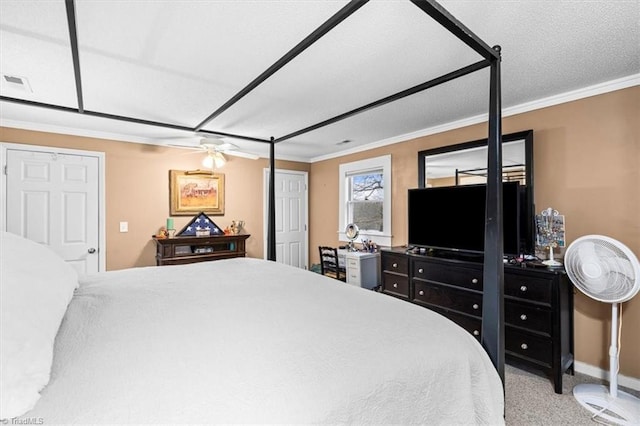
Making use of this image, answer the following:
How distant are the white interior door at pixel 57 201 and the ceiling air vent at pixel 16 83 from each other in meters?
1.23

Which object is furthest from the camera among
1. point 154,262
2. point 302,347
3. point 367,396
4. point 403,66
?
point 154,262

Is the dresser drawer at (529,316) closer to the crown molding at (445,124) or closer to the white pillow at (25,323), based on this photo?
the crown molding at (445,124)

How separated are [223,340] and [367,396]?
1.59 feet

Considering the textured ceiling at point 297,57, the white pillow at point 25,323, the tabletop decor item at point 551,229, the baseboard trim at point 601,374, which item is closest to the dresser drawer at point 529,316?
the tabletop decor item at point 551,229

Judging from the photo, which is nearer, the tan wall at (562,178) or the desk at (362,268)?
the tan wall at (562,178)

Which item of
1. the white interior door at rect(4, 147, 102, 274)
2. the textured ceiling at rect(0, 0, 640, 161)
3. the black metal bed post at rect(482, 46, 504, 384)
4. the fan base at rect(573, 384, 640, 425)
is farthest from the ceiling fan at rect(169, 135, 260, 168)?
the fan base at rect(573, 384, 640, 425)

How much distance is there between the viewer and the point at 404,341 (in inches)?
41.9

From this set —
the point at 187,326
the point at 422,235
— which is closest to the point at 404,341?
the point at 187,326

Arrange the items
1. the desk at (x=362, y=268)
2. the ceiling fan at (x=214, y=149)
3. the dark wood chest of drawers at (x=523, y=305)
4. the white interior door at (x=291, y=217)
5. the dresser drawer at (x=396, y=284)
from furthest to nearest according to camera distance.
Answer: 1. the white interior door at (x=291, y=217)
2. the desk at (x=362, y=268)
3. the ceiling fan at (x=214, y=149)
4. the dresser drawer at (x=396, y=284)
5. the dark wood chest of drawers at (x=523, y=305)

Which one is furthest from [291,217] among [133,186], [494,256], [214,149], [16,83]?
[494,256]

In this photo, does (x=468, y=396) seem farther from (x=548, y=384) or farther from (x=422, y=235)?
(x=422, y=235)

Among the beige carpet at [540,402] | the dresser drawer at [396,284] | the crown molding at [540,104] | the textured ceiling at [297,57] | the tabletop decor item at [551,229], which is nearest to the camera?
the textured ceiling at [297,57]

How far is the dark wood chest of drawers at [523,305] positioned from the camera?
230cm

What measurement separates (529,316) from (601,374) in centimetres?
81
